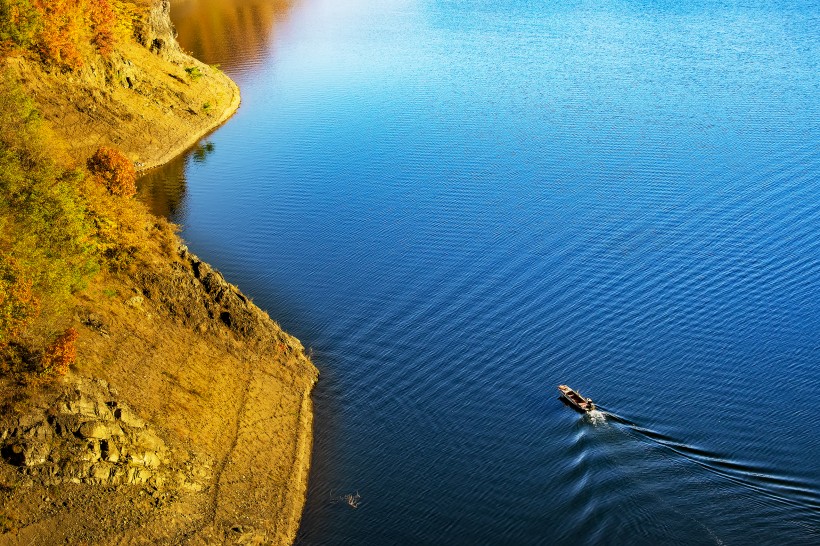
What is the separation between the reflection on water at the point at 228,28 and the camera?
4240 inches

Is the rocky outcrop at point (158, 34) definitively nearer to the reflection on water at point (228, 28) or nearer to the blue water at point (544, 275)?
the blue water at point (544, 275)

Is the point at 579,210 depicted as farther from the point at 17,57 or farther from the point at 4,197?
the point at 17,57

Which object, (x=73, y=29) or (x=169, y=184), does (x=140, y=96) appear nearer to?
(x=73, y=29)

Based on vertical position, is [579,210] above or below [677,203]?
below

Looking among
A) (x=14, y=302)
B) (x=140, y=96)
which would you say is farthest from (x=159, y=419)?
(x=140, y=96)

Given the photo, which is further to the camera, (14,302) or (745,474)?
(745,474)

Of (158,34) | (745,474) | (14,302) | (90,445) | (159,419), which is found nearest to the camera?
(90,445)

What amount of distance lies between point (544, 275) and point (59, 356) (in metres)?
27.9

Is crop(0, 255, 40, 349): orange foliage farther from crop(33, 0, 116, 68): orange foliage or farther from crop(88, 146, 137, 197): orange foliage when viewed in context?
crop(33, 0, 116, 68): orange foliage

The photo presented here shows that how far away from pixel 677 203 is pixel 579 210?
686 cm

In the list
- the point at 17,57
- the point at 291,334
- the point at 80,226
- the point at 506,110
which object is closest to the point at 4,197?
the point at 80,226

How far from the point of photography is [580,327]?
44.5m

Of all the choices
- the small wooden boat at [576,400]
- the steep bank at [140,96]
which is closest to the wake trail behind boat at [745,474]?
the small wooden boat at [576,400]

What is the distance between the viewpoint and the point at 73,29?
2795 inches
